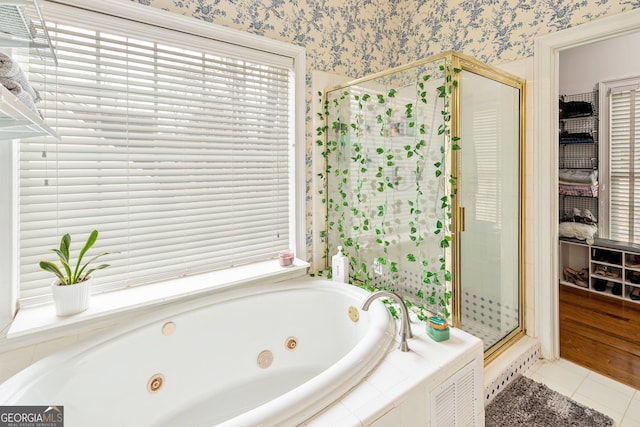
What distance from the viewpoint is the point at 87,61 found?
1.45 metres

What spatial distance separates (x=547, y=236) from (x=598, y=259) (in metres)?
1.99

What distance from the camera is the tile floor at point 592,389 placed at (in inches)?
60.6

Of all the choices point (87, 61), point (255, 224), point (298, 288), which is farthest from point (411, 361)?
point (87, 61)

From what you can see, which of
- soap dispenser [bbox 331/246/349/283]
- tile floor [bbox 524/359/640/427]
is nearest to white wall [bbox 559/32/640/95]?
tile floor [bbox 524/359/640/427]

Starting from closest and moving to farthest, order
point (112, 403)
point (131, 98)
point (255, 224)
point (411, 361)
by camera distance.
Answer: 1. point (411, 361)
2. point (112, 403)
3. point (131, 98)
4. point (255, 224)

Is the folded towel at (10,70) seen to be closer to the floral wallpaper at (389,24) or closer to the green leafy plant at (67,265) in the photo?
the green leafy plant at (67,265)

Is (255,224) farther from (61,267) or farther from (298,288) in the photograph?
(61,267)

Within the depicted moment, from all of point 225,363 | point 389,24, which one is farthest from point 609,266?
point 225,363

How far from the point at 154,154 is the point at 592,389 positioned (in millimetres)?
2692

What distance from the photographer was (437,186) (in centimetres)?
157

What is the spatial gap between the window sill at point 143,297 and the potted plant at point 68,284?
0.13ft

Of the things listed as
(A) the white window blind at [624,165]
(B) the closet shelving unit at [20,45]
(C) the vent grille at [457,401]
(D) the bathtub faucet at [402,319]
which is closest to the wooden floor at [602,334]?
(A) the white window blind at [624,165]

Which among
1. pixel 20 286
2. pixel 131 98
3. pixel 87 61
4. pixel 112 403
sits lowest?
pixel 112 403

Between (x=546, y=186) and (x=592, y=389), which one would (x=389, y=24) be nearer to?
(x=546, y=186)
